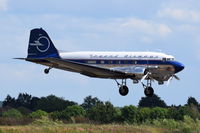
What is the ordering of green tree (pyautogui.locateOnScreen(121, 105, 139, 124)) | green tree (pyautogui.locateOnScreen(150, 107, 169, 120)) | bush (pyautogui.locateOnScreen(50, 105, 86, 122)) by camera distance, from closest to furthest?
bush (pyautogui.locateOnScreen(50, 105, 86, 122)) < green tree (pyautogui.locateOnScreen(121, 105, 139, 124)) < green tree (pyautogui.locateOnScreen(150, 107, 169, 120))

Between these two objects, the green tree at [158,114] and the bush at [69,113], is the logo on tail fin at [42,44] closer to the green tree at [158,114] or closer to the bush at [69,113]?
the bush at [69,113]

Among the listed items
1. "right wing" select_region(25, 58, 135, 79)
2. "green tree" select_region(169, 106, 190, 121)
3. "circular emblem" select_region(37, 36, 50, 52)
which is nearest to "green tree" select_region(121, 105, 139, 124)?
"green tree" select_region(169, 106, 190, 121)

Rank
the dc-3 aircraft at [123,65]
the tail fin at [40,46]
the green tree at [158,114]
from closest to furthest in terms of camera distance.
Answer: the dc-3 aircraft at [123,65] → the tail fin at [40,46] → the green tree at [158,114]

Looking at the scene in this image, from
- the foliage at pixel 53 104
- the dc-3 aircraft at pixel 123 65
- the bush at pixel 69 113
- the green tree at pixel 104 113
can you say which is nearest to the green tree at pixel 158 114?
the green tree at pixel 104 113

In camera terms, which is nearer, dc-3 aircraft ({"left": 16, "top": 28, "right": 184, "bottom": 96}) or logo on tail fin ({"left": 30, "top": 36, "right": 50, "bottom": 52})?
dc-3 aircraft ({"left": 16, "top": 28, "right": 184, "bottom": 96})

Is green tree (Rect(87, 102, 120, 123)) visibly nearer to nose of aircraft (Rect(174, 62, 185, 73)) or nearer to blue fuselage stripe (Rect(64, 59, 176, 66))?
blue fuselage stripe (Rect(64, 59, 176, 66))

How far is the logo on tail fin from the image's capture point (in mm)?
84312

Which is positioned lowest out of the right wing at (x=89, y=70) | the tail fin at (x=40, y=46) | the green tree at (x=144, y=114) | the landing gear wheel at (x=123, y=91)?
the green tree at (x=144, y=114)

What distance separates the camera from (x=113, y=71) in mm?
78562

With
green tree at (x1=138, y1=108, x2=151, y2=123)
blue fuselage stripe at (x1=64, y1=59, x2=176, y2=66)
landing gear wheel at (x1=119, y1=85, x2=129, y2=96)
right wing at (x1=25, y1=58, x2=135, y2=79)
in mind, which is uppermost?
blue fuselage stripe at (x1=64, y1=59, x2=176, y2=66)

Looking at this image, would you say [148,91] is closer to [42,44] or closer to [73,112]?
[42,44]

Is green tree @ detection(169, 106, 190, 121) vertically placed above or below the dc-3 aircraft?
below

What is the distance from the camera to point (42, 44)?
8450cm

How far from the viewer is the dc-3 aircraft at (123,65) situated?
255ft
